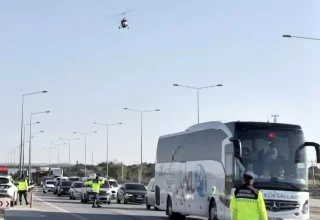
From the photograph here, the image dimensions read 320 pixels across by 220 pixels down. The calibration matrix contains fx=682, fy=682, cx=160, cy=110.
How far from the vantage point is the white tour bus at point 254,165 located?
66.5 ft

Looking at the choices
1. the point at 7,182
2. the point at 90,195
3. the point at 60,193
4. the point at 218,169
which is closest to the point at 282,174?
the point at 218,169

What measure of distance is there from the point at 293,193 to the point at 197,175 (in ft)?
18.8

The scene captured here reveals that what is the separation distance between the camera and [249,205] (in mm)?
11898

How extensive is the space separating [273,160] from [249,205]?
8800 mm

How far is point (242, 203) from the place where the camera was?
11984 mm

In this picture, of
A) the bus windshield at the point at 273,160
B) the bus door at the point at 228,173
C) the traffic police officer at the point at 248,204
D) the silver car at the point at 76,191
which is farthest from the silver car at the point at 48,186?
the traffic police officer at the point at 248,204

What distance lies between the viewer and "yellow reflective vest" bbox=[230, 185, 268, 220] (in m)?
11.8

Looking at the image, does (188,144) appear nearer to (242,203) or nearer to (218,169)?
(218,169)

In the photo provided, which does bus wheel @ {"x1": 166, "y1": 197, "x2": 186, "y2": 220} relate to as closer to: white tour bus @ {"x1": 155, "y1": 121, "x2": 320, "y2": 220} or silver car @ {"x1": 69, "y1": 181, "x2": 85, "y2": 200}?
white tour bus @ {"x1": 155, "y1": 121, "x2": 320, "y2": 220}

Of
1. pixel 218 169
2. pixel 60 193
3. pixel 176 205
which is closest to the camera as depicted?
pixel 218 169

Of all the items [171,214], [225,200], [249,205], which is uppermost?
[249,205]

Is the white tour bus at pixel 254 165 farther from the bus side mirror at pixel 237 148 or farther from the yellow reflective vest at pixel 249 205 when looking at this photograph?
the yellow reflective vest at pixel 249 205

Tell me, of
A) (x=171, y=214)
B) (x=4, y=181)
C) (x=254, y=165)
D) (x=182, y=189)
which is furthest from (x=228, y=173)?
(x=4, y=181)

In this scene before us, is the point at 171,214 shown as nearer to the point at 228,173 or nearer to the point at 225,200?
the point at 225,200
